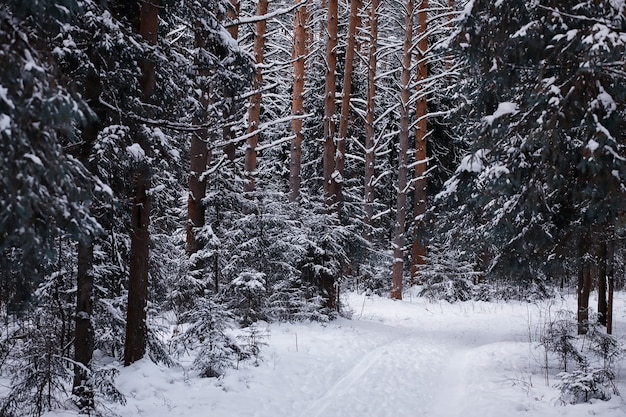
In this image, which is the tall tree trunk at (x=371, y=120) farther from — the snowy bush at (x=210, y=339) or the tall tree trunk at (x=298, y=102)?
the snowy bush at (x=210, y=339)

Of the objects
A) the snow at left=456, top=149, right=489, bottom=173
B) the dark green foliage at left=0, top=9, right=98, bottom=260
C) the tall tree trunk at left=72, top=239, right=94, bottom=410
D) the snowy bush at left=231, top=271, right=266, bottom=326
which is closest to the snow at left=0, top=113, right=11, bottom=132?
the dark green foliage at left=0, top=9, right=98, bottom=260

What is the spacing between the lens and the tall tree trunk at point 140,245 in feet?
26.6

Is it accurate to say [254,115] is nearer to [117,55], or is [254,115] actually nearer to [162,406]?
[117,55]

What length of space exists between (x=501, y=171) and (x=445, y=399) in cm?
374

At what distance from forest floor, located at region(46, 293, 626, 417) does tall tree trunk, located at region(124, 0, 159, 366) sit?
40 centimetres

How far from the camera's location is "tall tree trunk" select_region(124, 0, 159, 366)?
26.6 ft

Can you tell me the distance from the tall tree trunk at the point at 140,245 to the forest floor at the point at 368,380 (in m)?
0.40

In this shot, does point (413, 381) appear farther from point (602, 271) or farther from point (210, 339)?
point (602, 271)

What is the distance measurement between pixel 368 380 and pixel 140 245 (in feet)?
14.7

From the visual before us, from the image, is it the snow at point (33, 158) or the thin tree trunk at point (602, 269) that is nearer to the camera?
the snow at point (33, 158)

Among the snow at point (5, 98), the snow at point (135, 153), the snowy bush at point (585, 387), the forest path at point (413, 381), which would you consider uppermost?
the snow at point (135, 153)

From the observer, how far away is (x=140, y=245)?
27.1ft

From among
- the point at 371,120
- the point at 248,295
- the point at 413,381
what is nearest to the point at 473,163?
the point at 413,381

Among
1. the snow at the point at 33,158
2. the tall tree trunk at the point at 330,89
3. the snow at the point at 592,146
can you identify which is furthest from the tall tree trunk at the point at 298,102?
the snow at the point at 33,158
